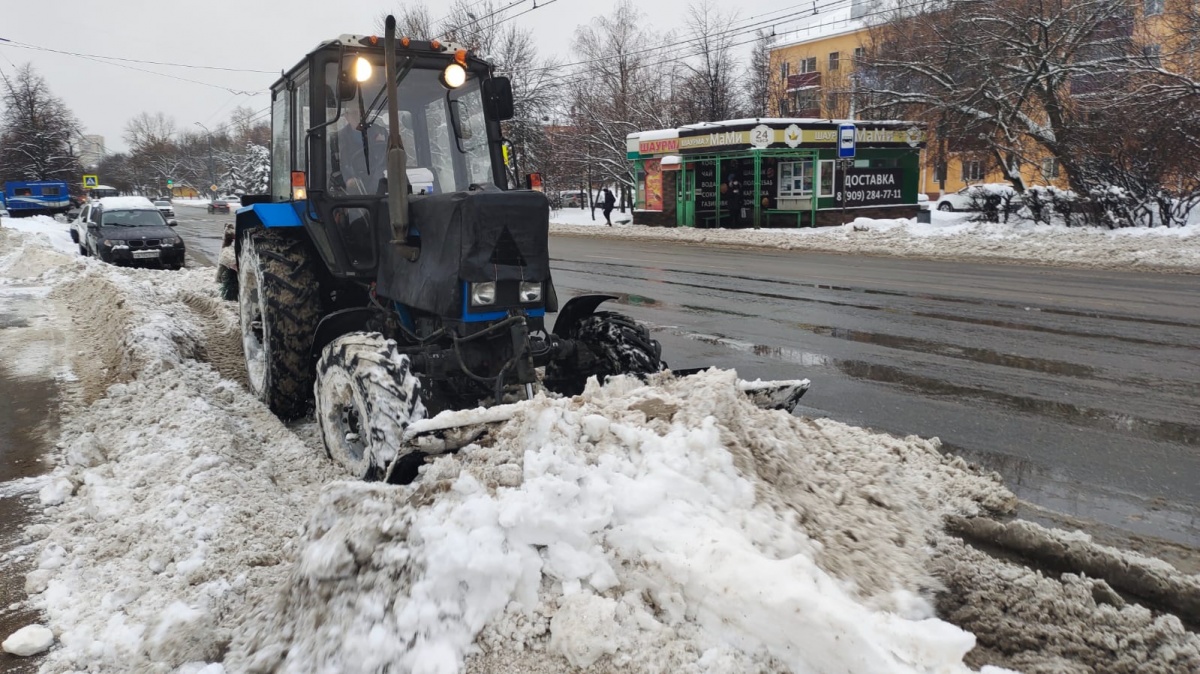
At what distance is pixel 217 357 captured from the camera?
8117 millimetres

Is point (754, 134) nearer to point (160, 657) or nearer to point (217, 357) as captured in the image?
point (217, 357)

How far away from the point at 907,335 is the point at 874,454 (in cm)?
512

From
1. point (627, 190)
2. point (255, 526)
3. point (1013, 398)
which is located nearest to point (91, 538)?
point (255, 526)

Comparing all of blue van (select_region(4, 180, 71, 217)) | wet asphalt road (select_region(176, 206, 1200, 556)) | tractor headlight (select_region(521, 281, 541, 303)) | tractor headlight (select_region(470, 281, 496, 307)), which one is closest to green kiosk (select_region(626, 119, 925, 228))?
wet asphalt road (select_region(176, 206, 1200, 556))

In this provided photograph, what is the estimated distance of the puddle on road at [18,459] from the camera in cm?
323

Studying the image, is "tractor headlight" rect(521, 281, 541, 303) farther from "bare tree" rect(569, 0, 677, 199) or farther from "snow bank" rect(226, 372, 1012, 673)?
"bare tree" rect(569, 0, 677, 199)

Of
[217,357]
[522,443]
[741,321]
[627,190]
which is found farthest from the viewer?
[627,190]

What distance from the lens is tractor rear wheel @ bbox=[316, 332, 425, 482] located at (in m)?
3.76

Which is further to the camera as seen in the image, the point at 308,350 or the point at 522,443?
the point at 308,350

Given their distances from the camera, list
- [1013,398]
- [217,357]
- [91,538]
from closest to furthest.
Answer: [91,538]
[1013,398]
[217,357]

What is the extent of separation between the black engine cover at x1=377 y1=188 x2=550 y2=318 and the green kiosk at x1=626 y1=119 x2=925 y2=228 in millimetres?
23817

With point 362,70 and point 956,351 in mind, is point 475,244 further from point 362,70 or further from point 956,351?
point 956,351

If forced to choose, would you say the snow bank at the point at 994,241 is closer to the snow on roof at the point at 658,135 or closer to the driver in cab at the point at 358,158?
the snow on roof at the point at 658,135

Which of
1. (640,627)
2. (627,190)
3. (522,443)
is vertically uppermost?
(627,190)
